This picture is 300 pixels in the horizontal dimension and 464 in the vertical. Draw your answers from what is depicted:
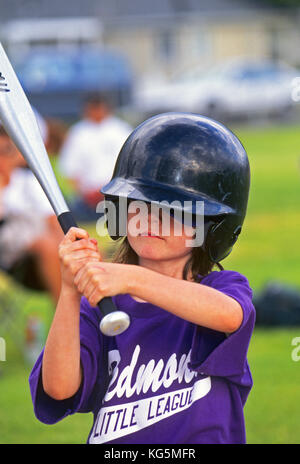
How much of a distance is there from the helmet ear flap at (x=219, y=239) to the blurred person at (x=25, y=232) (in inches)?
150

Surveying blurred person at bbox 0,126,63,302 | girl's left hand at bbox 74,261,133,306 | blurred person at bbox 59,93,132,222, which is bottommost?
blurred person at bbox 59,93,132,222

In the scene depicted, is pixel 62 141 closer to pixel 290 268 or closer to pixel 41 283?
pixel 290 268

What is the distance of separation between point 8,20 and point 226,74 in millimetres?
12686

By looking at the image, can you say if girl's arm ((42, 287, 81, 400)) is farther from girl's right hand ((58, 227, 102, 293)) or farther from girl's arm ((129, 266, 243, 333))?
girl's arm ((129, 266, 243, 333))

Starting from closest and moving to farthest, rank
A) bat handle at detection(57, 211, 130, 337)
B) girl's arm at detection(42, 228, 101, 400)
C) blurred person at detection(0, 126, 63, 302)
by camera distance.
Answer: bat handle at detection(57, 211, 130, 337) → girl's arm at detection(42, 228, 101, 400) → blurred person at detection(0, 126, 63, 302)

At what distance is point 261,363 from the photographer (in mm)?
5531

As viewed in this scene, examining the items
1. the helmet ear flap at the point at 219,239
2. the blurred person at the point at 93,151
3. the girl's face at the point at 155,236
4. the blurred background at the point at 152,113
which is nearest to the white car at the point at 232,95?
the blurred background at the point at 152,113

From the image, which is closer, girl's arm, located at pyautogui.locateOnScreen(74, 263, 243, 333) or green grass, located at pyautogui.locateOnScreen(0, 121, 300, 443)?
girl's arm, located at pyautogui.locateOnScreen(74, 263, 243, 333)

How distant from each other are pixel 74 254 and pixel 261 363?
386 centimetres

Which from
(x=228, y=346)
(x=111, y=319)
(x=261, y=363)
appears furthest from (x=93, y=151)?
(x=111, y=319)

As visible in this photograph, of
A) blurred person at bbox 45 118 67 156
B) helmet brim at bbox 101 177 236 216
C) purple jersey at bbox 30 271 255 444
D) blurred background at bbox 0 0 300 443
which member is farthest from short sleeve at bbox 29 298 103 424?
blurred person at bbox 45 118 67 156

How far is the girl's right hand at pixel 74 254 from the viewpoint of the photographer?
1.85m

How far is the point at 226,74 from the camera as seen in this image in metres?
29.7

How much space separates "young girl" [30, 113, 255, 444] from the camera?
2.01 m
